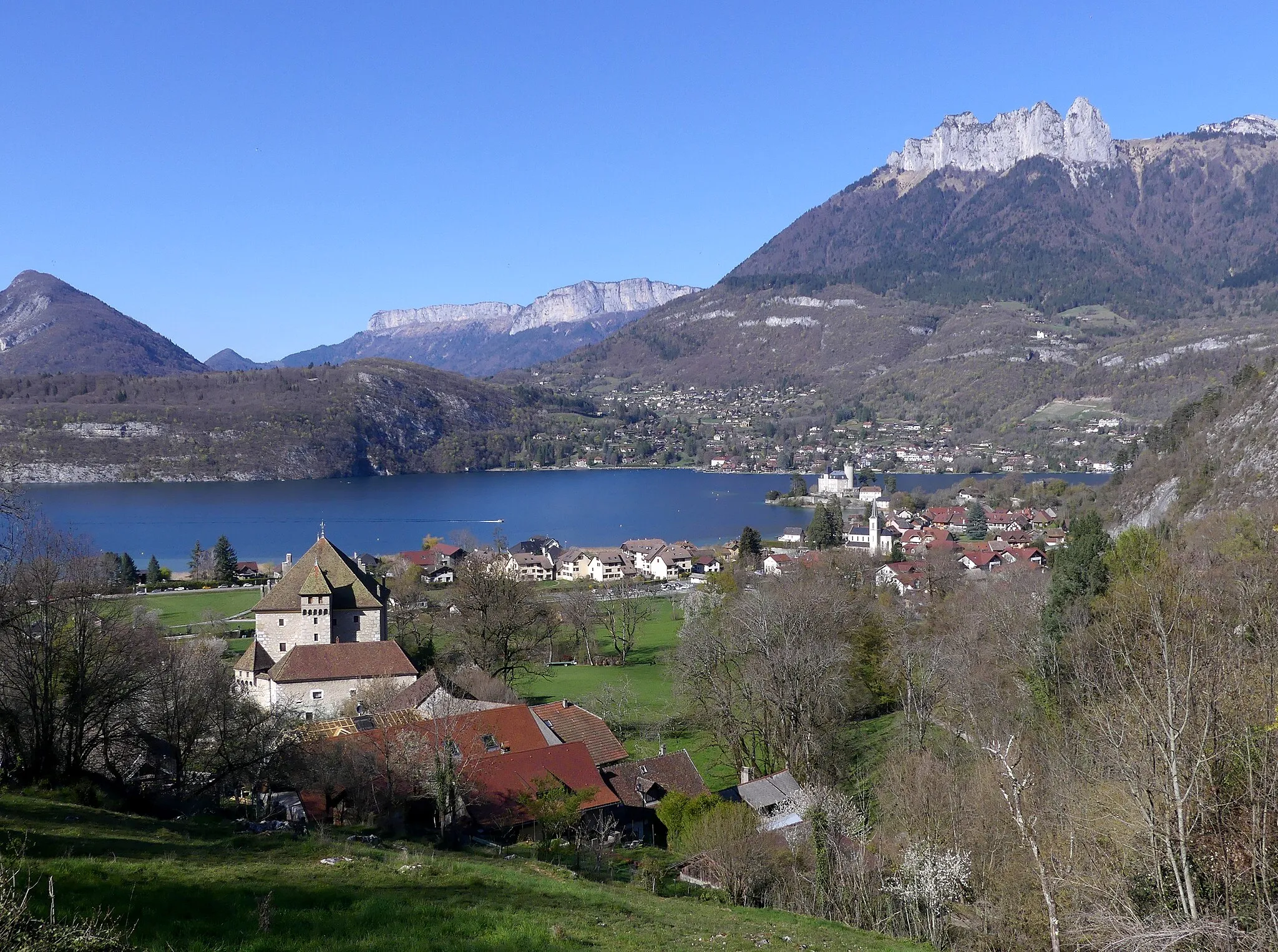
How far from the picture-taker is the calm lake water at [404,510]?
76938mm

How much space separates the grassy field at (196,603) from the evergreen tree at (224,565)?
1997 millimetres

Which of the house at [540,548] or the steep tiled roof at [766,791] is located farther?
the house at [540,548]

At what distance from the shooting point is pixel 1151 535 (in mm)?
27031

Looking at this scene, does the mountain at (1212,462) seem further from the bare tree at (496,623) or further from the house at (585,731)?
the bare tree at (496,623)

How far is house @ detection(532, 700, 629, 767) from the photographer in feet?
64.0

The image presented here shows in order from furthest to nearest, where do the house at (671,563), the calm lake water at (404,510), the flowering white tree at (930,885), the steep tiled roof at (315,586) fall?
the calm lake water at (404,510)
the house at (671,563)
the steep tiled roof at (315,586)
the flowering white tree at (930,885)

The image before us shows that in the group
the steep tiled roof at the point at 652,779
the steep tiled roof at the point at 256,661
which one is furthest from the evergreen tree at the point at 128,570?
the steep tiled roof at the point at 652,779

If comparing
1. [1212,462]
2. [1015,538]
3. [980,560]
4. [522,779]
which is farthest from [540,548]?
[522,779]

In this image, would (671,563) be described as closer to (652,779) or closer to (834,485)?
(652,779)

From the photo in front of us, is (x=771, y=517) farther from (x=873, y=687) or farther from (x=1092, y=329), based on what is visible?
(x=1092, y=329)

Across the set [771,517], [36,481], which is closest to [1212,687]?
[771,517]

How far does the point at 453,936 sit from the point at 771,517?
3361 inches

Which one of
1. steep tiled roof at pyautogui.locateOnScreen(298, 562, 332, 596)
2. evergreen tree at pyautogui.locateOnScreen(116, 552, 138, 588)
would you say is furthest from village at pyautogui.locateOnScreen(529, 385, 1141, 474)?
steep tiled roof at pyautogui.locateOnScreen(298, 562, 332, 596)

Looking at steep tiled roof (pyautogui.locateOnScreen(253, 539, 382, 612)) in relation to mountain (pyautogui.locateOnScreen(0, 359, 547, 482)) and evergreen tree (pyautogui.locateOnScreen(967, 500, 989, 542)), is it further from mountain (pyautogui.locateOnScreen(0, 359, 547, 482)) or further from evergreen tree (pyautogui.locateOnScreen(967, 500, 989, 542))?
mountain (pyautogui.locateOnScreen(0, 359, 547, 482))
